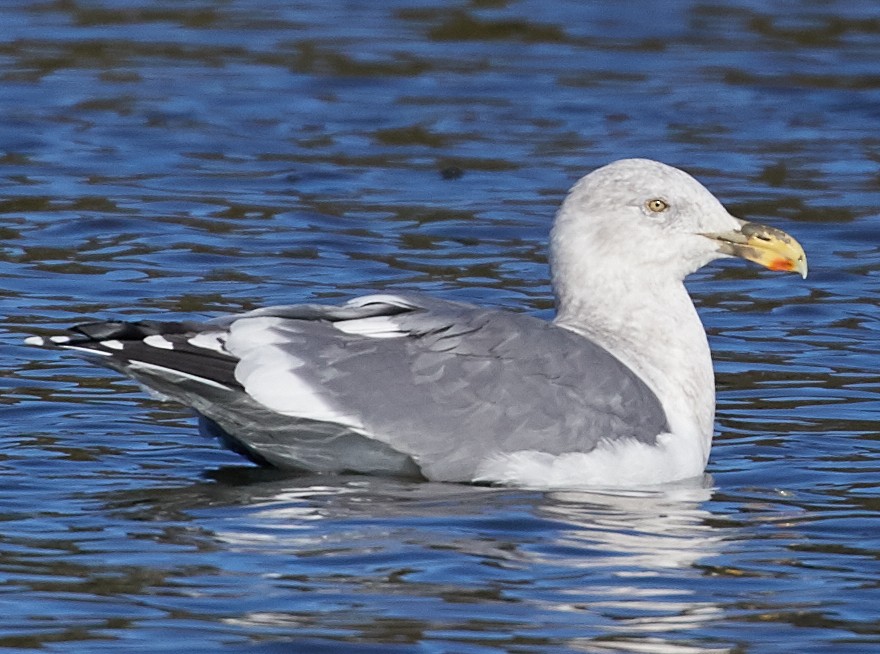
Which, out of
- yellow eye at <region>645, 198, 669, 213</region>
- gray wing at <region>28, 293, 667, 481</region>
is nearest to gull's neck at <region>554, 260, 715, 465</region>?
yellow eye at <region>645, 198, 669, 213</region>

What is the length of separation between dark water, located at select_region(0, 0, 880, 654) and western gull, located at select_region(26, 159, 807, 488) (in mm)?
140

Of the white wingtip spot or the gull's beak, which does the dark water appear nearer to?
the white wingtip spot

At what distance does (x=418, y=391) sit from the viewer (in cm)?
741

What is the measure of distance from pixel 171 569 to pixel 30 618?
571 millimetres

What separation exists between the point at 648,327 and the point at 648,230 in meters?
0.35

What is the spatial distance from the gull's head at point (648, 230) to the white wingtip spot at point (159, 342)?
64.6 inches

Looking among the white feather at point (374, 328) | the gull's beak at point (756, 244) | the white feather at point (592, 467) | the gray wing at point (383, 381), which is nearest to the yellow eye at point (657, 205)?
the gull's beak at point (756, 244)

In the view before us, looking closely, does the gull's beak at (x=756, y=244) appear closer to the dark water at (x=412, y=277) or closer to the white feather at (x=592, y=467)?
the dark water at (x=412, y=277)

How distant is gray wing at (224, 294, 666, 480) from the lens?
7.34 m

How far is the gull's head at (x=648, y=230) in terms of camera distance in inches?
319

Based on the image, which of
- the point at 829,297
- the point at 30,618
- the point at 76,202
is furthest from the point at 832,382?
the point at 76,202

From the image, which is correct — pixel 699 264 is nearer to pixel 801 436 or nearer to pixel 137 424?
pixel 801 436

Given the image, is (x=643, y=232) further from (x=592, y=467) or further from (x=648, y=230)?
(x=592, y=467)

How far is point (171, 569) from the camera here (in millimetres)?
6438
